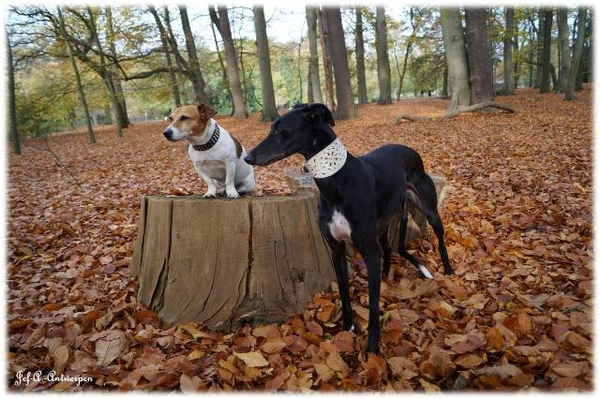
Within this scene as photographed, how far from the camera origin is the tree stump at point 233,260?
3119mm

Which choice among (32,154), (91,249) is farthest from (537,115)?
(32,154)

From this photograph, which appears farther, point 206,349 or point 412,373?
point 206,349

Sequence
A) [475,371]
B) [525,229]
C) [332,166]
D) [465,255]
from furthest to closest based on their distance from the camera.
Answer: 1. [525,229]
2. [465,255]
3. [332,166]
4. [475,371]

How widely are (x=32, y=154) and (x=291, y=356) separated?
18.0 metres

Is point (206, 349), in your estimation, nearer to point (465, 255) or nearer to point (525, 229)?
point (465, 255)

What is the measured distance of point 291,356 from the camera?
8.94 ft

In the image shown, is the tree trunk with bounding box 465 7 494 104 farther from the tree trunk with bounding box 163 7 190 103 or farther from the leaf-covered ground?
the tree trunk with bounding box 163 7 190 103

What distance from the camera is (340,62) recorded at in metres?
15.7

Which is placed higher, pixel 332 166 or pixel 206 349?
pixel 332 166

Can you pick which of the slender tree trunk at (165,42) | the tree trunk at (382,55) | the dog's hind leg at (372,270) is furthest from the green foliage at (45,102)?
the tree trunk at (382,55)

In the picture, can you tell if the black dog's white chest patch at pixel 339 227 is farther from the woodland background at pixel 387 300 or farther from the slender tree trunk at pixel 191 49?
the slender tree trunk at pixel 191 49

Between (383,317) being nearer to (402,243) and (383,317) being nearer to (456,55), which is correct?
(402,243)

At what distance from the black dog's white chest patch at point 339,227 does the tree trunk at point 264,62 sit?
16.6m

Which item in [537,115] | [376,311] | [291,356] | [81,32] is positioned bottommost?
[291,356]
